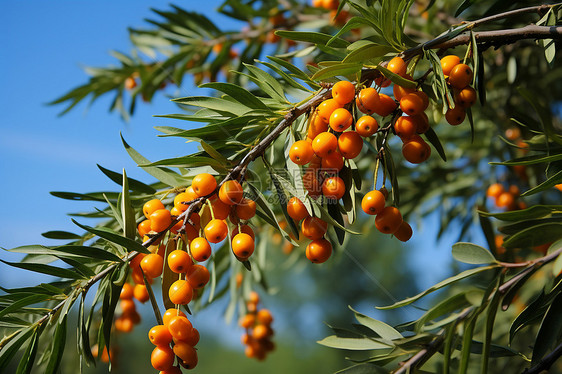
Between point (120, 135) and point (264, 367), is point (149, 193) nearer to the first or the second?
point (120, 135)

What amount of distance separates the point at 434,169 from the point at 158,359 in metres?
1.72

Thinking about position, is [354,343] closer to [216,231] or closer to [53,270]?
[216,231]

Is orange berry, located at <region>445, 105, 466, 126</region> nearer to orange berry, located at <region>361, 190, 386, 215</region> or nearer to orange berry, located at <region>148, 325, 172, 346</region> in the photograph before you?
orange berry, located at <region>361, 190, 386, 215</region>

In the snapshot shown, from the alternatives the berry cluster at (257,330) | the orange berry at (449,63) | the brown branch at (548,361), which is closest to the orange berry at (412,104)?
the orange berry at (449,63)

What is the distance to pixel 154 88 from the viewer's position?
1833 millimetres

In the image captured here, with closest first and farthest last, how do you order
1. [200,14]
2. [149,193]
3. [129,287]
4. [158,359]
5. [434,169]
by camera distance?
[158,359] → [149,193] → [129,287] → [200,14] → [434,169]

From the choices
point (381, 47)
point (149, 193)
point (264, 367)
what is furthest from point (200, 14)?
point (264, 367)

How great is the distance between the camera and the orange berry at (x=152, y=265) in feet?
2.34

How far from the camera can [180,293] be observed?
27.4 inches

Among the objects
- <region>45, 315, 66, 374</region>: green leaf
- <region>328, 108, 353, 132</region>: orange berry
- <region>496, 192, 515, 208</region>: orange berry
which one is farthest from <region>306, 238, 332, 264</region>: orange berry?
<region>496, 192, 515, 208</region>: orange berry

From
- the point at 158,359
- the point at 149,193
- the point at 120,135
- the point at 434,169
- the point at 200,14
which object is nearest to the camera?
the point at 158,359

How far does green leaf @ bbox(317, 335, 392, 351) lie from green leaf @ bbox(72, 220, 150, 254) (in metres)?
0.38

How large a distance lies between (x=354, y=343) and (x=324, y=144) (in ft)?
1.27

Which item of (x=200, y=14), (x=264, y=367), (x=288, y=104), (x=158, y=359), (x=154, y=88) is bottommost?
(x=264, y=367)
